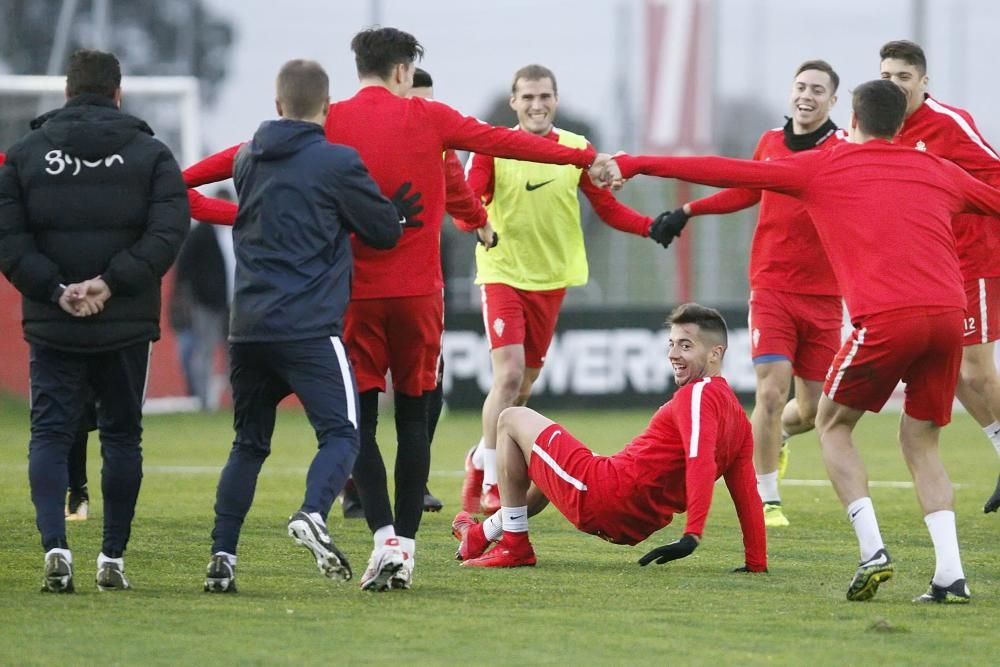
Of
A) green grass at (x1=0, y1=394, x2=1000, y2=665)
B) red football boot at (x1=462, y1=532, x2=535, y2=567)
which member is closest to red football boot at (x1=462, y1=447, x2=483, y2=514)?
green grass at (x1=0, y1=394, x2=1000, y2=665)

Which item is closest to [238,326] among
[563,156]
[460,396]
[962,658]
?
[563,156]

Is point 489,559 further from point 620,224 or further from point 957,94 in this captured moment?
point 957,94

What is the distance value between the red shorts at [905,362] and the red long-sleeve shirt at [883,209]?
0.06m

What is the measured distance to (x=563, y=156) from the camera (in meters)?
7.27

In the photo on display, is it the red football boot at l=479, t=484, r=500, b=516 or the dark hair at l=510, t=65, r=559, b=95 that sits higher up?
the dark hair at l=510, t=65, r=559, b=95

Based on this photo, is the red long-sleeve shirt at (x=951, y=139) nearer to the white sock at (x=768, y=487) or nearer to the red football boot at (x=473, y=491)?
the white sock at (x=768, y=487)

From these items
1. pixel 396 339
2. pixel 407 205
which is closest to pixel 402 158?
pixel 407 205

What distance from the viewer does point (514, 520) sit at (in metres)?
7.49

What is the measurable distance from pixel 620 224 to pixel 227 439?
7078mm

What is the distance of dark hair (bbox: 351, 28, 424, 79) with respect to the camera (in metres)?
6.89

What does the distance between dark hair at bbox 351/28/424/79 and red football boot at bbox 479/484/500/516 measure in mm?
2982

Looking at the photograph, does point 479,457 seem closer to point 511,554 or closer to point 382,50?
point 511,554

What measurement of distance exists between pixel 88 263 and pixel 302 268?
0.87 meters

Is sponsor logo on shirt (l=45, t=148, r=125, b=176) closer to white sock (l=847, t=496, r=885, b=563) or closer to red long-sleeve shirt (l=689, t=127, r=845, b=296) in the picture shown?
white sock (l=847, t=496, r=885, b=563)
